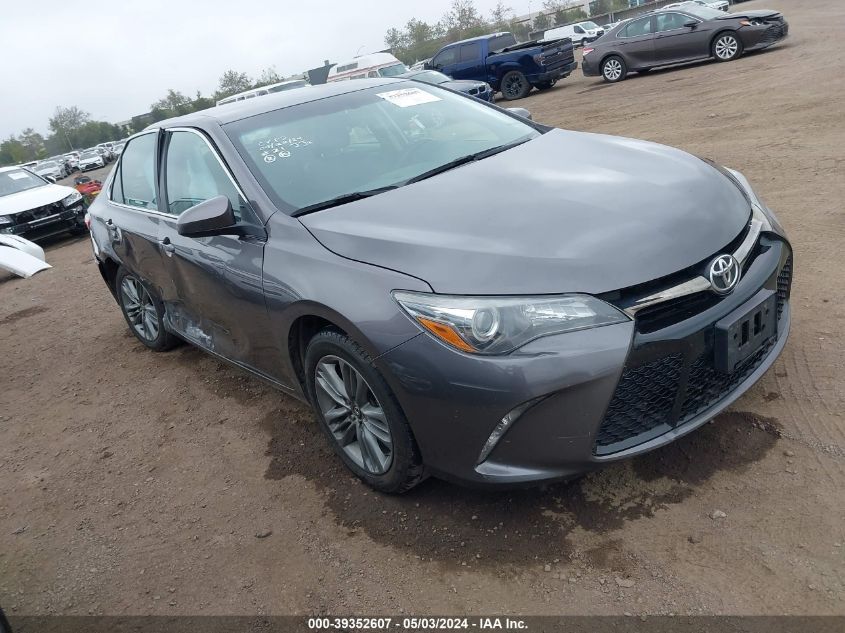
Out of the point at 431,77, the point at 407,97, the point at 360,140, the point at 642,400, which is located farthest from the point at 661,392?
the point at 431,77

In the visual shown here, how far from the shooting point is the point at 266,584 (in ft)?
8.69

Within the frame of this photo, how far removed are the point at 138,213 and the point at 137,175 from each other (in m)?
0.31

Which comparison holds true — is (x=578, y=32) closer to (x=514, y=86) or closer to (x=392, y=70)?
(x=392, y=70)

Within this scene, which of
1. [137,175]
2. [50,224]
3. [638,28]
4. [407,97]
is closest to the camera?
[407,97]

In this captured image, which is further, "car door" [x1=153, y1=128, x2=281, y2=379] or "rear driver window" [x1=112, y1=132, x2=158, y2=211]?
"rear driver window" [x1=112, y1=132, x2=158, y2=211]

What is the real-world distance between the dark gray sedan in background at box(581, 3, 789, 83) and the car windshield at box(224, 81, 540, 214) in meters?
13.0

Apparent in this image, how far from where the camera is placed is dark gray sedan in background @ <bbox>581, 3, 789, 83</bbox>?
14469 mm

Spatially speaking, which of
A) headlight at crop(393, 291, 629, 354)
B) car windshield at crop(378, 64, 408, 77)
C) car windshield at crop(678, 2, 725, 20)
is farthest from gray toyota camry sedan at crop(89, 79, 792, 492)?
car windshield at crop(378, 64, 408, 77)

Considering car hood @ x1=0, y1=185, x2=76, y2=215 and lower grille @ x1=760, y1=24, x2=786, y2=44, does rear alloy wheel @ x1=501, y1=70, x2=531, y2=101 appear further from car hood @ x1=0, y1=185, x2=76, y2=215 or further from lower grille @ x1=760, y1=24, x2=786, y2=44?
car hood @ x1=0, y1=185, x2=76, y2=215

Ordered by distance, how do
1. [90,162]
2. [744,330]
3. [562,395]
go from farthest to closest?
1. [90,162]
2. [744,330]
3. [562,395]

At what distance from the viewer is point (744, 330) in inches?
97.7

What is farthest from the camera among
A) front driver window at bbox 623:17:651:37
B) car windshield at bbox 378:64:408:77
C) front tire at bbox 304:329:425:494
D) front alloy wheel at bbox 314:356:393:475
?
car windshield at bbox 378:64:408:77

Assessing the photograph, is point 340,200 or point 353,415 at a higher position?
point 340,200

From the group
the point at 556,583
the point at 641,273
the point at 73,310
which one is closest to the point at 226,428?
the point at 556,583
